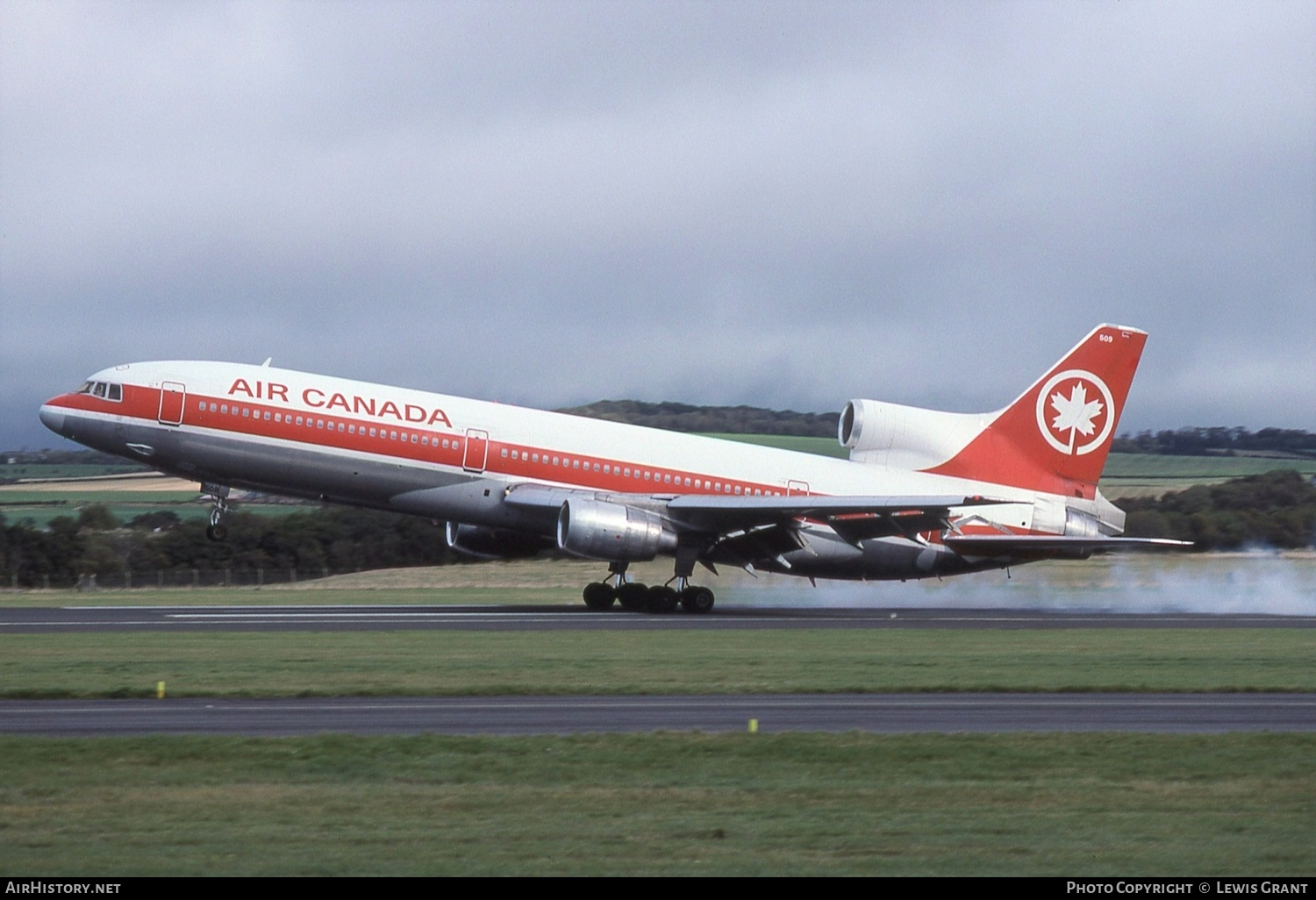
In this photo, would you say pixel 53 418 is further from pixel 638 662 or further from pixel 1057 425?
pixel 1057 425

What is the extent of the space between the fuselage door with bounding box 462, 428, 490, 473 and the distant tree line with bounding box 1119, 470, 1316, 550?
86.6 feet

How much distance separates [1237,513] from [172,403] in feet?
119

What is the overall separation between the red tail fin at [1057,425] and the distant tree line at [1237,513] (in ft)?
32.8

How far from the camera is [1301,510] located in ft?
169

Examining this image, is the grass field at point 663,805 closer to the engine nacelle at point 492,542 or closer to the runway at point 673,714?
the runway at point 673,714

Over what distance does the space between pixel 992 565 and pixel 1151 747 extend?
27.9 m

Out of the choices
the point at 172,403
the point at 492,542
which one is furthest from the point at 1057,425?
the point at 172,403

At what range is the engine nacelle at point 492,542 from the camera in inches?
1603

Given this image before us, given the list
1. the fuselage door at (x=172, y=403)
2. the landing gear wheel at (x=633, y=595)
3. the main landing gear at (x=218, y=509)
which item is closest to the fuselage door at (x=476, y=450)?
the landing gear wheel at (x=633, y=595)

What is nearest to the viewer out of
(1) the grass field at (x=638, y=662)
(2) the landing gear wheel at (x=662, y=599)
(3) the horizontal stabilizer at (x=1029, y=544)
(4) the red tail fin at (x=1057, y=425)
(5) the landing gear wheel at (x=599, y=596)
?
(1) the grass field at (x=638, y=662)

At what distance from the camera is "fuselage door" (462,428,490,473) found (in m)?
37.4

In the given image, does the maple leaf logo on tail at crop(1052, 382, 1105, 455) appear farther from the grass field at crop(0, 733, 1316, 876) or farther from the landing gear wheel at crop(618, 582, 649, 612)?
the grass field at crop(0, 733, 1316, 876)
